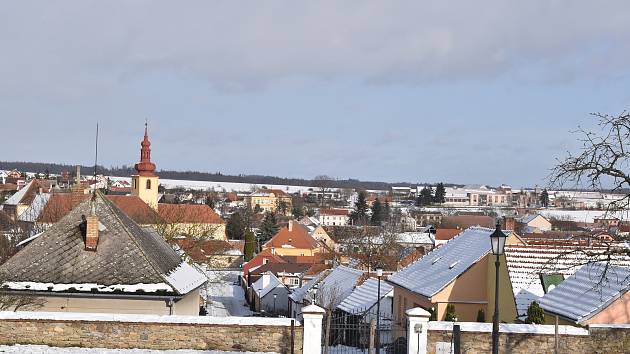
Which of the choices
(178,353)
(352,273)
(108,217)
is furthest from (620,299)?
(352,273)

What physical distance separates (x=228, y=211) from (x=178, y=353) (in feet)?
503

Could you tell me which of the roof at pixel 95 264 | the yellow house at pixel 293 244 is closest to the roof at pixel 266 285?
the roof at pixel 95 264

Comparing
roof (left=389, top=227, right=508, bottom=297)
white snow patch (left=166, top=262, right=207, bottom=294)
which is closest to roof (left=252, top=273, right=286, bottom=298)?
roof (left=389, top=227, right=508, bottom=297)

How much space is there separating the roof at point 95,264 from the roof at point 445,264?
7.92m

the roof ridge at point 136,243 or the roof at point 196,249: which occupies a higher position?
the roof ridge at point 136,243

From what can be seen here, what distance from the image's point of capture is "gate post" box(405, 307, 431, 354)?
1588 centimetres

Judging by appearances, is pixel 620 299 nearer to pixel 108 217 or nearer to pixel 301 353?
pixel 301 353

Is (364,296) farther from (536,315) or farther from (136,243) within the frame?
(136,243)

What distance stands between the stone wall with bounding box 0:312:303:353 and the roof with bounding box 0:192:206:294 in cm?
261

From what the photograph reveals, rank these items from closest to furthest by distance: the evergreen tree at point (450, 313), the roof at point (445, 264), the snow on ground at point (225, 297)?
1. the evergreen tree at point (450, 313)
2. the roof at point (445, 264)
3. the snow on ground at point (225, 297)

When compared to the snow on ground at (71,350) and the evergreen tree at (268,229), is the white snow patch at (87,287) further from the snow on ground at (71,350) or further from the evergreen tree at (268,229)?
the evergreen tree at (268,229)

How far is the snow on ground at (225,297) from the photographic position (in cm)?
4650

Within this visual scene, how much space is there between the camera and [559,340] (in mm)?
16266

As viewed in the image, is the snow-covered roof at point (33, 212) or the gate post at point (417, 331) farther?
the snow-covered roof at point (33, 212)
